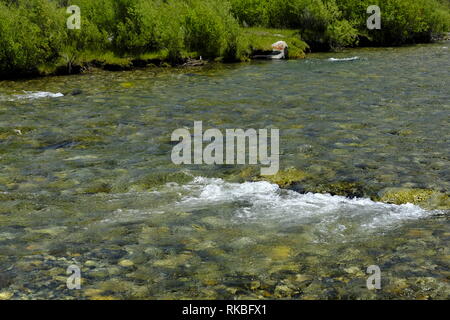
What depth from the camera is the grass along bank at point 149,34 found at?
123 feet

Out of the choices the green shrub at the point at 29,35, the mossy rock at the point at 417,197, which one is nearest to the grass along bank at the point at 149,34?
the green shrub at the point at 29,35

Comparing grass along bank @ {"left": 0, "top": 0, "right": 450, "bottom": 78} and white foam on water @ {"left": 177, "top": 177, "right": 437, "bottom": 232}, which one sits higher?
grass along bank @ {"left": 0, "top": 0, "right": 450, "bottom": 78}

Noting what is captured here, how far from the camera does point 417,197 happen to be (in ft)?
39.5

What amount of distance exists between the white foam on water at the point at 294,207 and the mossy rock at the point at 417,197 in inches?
11.7

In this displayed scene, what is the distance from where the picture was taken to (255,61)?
4619 centimetres

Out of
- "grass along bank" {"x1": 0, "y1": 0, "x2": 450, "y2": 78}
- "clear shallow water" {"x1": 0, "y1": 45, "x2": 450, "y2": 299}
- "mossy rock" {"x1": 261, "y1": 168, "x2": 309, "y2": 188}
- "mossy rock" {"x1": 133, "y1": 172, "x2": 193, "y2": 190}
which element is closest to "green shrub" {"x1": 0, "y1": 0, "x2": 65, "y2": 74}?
"grass along bank" {"x1": 0, "y1": 0, "x2": 450, "y2": 78}

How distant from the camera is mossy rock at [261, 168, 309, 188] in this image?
44.1ft

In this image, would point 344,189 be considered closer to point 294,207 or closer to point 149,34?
point 294,207

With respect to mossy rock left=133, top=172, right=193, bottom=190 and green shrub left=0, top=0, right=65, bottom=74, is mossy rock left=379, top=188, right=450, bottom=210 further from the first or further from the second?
green shrub left=0, top=0, right=65, bottom=74

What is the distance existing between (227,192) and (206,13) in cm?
3682

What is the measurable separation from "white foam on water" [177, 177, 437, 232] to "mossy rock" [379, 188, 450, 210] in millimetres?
298

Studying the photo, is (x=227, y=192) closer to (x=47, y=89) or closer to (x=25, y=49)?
(x=47, y=89)
